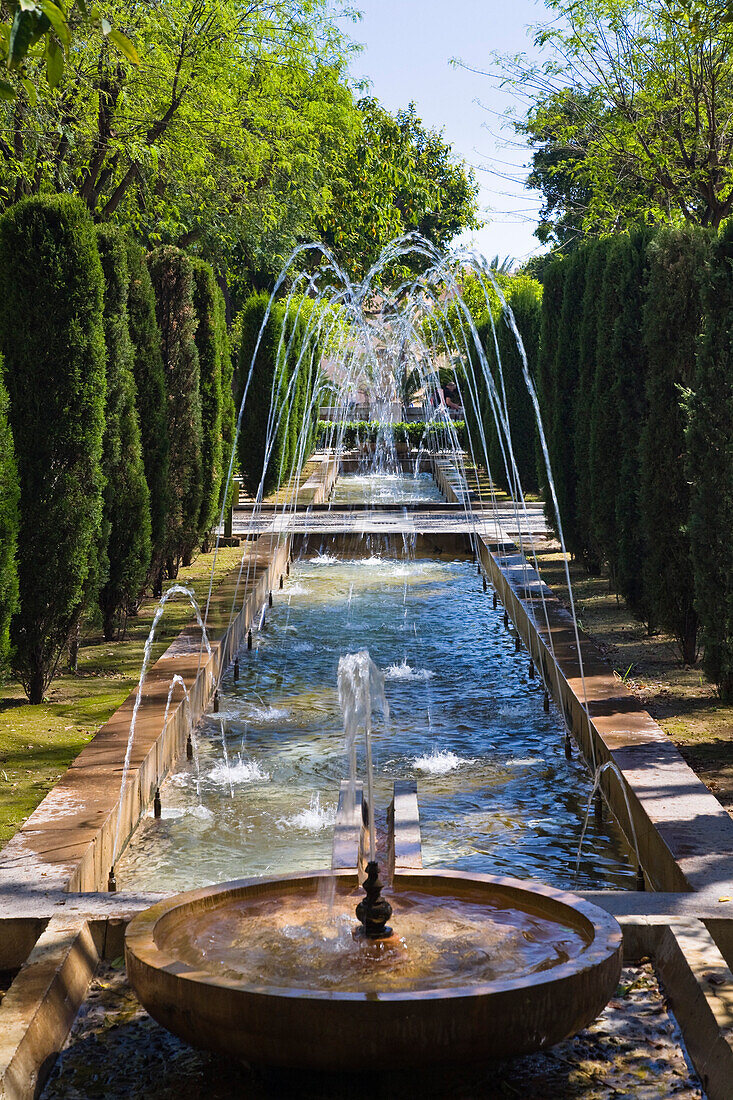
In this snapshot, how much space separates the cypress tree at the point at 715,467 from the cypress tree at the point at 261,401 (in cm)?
1311

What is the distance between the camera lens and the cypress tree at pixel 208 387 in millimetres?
12203

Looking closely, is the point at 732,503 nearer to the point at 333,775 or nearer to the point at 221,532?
the point at 333,775

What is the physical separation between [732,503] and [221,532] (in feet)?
28.4

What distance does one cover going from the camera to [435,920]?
117 inches

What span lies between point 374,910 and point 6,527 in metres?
3.93

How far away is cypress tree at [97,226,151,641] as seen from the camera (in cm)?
820

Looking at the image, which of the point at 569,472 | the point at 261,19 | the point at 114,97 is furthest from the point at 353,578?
the point at 261,19

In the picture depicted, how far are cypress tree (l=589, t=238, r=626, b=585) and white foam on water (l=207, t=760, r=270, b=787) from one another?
4.99m

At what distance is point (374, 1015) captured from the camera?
7.55 ft

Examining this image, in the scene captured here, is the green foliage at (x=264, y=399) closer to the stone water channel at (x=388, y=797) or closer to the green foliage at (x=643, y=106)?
the green foliage at (x=643, y=106)

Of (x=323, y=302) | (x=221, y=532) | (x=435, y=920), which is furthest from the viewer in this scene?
(x=323, y=302)

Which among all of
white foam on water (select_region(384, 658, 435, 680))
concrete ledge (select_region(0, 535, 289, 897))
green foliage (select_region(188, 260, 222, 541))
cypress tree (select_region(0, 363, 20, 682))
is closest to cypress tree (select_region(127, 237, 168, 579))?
green foliage (select_region(188, 260, 222, 541))

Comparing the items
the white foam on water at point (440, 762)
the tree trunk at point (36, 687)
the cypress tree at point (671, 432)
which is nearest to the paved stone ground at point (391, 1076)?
the white foam on water at point (440, 762)

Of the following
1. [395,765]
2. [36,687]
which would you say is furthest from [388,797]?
[36,687]
